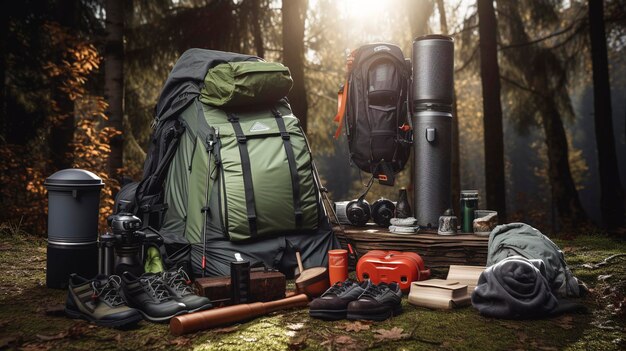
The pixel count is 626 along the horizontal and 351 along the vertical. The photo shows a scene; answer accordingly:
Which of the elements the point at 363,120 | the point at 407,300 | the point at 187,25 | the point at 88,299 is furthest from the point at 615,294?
the point at 187,25

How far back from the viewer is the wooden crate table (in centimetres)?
448

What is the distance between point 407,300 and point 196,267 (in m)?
1.65

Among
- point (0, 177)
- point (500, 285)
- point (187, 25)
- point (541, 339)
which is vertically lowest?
point (541, 339)

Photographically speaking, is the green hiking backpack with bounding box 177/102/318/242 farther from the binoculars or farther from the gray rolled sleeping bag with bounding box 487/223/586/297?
the gray rolled sleeping bag with bounding box 487/223/586/297

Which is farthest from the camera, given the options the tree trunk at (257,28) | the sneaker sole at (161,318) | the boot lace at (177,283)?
the tree trunk at (257,28)

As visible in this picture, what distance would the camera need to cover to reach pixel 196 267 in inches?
173

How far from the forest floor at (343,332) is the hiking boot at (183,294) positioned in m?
0.21

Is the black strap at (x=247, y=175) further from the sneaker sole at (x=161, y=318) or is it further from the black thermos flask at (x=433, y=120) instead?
the black thermos flask at (x=433, y=120)

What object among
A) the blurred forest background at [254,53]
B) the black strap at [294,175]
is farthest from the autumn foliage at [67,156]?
the black strap at [294,175]

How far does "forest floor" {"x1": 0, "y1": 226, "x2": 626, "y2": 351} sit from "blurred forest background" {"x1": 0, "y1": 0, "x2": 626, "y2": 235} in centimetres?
456

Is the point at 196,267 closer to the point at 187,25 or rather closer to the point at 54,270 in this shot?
the point at 54,270

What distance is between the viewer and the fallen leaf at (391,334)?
2984 millimetres

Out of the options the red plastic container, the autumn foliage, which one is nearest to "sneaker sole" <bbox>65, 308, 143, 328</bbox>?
the red plastic container

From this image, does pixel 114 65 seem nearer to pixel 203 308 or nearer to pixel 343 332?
pixel 203 308
